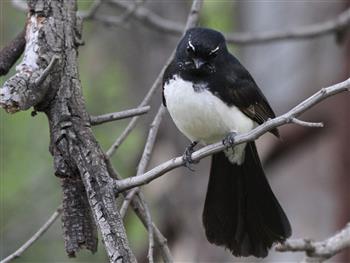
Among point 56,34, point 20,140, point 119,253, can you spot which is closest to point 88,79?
point 20,140

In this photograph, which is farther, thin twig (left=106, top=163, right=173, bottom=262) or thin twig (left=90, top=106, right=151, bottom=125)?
thin twig (left=106, top=163, right=173, bottom=262)

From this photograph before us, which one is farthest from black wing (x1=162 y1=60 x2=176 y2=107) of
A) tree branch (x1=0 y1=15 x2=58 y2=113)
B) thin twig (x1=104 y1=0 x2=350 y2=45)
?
thin twig (x1=104 y1=0 x2=350 y2=45)

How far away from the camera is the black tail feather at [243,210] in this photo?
4.44 m

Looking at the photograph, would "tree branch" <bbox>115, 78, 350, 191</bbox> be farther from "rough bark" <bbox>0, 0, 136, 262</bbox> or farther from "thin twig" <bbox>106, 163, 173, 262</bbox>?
"thin twig" <bbox>106, 163, 173, 262</bbox>

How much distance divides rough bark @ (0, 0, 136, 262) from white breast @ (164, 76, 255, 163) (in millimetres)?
623

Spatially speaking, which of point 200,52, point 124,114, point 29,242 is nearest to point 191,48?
point 200,52

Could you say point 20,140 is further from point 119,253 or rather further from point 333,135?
point 119,253

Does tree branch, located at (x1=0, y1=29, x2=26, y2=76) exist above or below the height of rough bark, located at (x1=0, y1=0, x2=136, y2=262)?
above

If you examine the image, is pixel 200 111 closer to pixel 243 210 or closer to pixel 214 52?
pixel 214 52

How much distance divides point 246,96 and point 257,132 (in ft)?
4.21

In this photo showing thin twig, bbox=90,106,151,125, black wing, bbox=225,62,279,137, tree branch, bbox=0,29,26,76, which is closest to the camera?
thin twig, bbox=90,106,151,125

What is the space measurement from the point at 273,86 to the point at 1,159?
3.61m

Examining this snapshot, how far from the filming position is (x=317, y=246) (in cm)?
407

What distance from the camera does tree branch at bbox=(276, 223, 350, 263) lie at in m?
3.96
